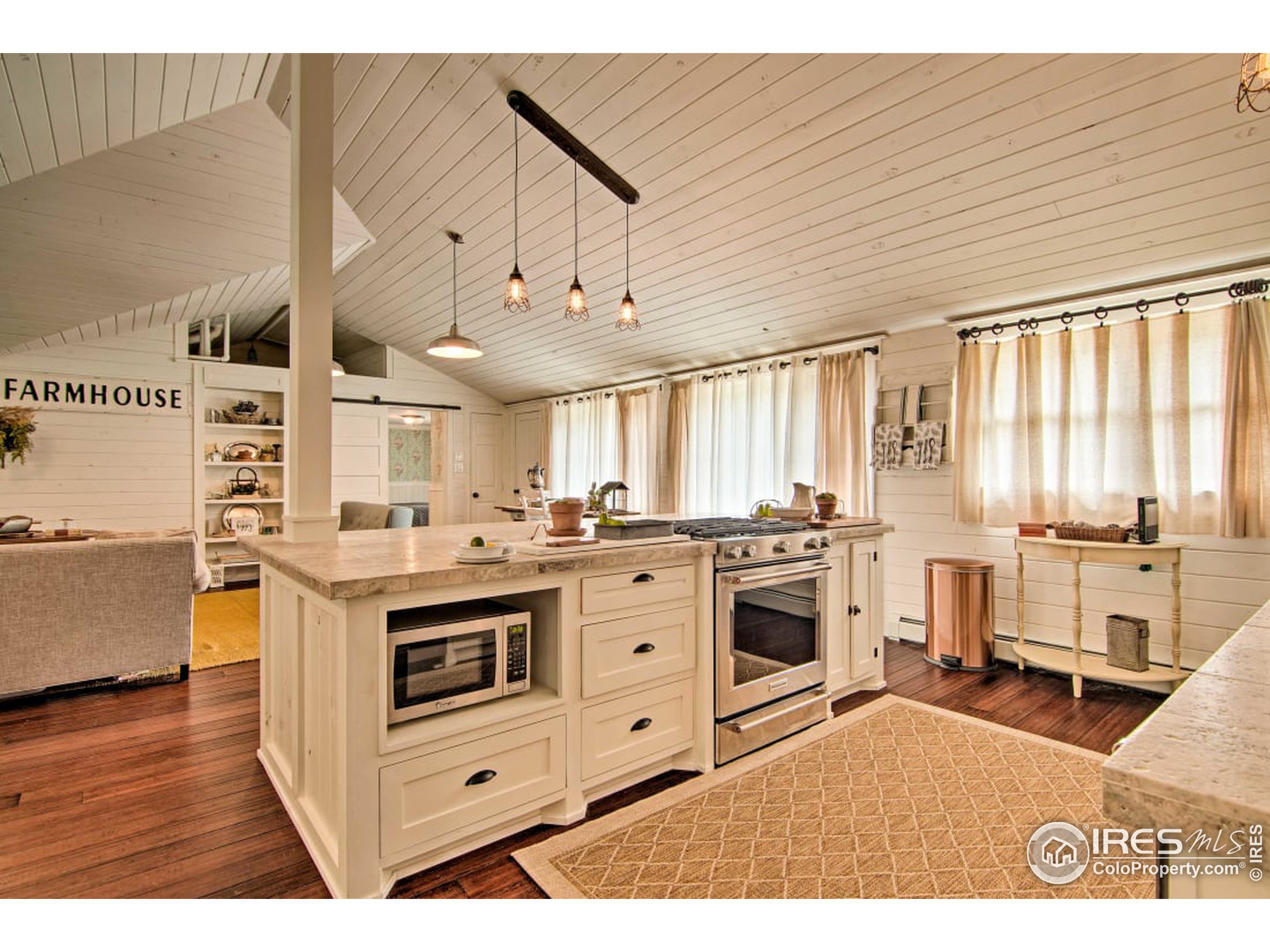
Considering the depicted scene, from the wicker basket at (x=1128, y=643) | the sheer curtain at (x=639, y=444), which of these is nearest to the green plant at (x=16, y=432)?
the sheer curtain at (x=639, y=444)

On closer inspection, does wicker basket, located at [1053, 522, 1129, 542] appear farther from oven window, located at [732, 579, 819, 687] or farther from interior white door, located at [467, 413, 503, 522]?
interior white door, located at [467, 413, 503, 522]

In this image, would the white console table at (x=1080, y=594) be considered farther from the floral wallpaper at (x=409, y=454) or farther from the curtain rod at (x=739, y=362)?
the floral wallpaper at (x=409, y=454)

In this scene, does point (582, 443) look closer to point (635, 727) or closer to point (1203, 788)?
point (635, 727)

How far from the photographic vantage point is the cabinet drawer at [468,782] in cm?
172

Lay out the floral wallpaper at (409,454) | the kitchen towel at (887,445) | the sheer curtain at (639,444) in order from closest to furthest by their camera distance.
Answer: the kitchen towel at (887,445) → the sheer curtain at (639,444) → the floral wallpaper at (409,454)

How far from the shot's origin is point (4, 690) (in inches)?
123

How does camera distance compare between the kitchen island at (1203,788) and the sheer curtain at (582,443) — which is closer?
the kitchen island at (1203,788)

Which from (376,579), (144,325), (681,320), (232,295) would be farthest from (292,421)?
(144,325)

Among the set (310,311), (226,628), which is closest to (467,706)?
(310,311)

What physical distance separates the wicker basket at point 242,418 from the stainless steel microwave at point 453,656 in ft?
19.7

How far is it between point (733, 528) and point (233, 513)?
6.17 m

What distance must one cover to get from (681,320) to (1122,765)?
15.9 ft

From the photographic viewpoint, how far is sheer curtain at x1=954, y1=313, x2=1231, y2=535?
3.24m
